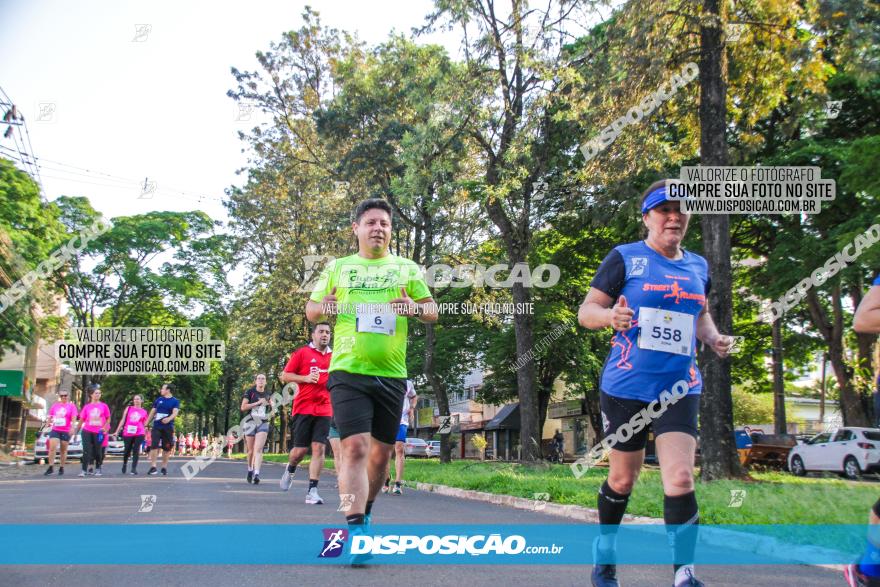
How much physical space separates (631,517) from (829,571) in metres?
3.10

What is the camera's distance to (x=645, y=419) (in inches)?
163

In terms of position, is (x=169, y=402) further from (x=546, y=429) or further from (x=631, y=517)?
(x=546, y=429)

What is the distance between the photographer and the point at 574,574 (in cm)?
482

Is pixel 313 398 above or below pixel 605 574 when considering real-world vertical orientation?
above

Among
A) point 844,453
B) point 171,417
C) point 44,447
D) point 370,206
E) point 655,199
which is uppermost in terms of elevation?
point 370,206

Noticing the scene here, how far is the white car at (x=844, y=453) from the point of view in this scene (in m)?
23.9

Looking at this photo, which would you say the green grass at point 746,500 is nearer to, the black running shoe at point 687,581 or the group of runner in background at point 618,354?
the group of runner in background at point 618,354

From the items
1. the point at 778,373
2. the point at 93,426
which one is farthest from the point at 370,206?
the point at 778,373

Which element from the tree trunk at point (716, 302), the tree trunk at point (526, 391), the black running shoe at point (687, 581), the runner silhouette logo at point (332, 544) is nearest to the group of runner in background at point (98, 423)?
the tree trunk at point (526, 391)

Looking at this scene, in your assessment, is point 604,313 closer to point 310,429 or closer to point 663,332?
point 663,332

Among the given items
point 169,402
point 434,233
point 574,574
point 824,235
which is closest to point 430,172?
point 434,233

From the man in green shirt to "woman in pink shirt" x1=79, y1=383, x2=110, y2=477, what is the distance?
47.8 ft

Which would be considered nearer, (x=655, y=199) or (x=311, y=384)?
(x=655, y=199)

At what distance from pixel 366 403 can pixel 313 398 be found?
587 cm
